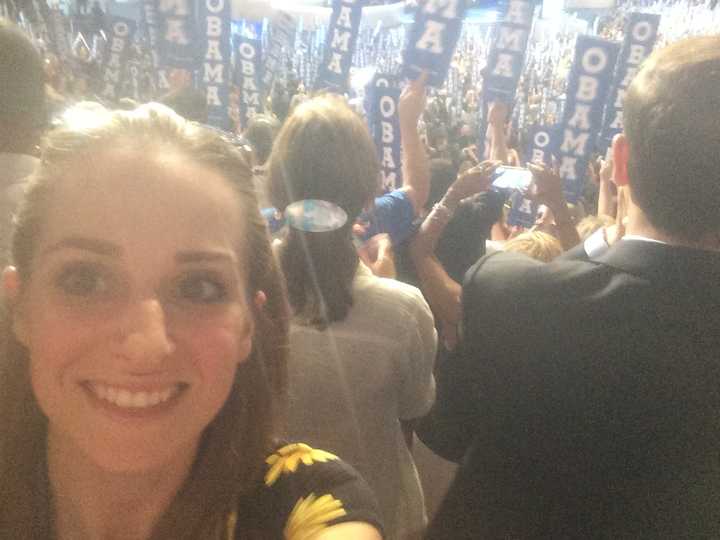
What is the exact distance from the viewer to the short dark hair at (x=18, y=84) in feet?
5.03

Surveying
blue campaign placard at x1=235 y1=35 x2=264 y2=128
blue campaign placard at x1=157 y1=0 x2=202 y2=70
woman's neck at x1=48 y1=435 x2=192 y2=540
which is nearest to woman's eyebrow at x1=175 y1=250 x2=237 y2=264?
woman's neck at x1=48 y1=435 x2=192 y2=540

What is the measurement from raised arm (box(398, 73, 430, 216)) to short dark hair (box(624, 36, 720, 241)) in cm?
97

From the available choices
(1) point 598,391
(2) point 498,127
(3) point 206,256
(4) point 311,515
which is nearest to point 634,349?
(1) point 598,391

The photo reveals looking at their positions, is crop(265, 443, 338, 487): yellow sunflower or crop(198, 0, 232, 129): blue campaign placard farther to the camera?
crop(198, 0, 232, 129): blue campaign placard

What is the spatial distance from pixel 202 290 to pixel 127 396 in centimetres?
14

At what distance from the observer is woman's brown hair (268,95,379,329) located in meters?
1.29

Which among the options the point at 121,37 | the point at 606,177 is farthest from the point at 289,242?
the point at 121,37

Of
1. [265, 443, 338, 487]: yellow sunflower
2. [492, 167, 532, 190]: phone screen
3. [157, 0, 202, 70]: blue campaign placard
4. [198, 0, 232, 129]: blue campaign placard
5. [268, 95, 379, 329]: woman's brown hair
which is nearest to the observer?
[265, 443, 338, 487]: yellow sunflower

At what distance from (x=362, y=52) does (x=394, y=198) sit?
5536 millimetres

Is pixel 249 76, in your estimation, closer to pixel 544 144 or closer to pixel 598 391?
pixel 544 144

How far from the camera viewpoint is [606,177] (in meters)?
2.39

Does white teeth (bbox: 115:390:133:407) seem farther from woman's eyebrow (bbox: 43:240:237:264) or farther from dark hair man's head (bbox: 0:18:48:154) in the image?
dark hair man's head (bbox: 0:18:48:154)

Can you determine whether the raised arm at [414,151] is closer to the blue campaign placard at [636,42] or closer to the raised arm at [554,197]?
the raised arm at [554,197]

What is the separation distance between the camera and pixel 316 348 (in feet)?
4.24
